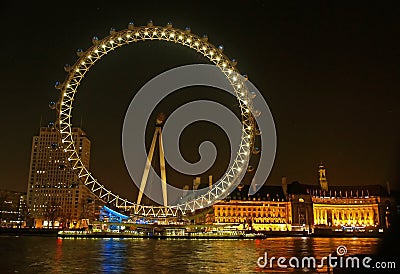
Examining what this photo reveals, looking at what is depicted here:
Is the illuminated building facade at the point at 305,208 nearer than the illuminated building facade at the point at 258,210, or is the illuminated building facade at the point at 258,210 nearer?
the illuminated building facade at the point at 258,210

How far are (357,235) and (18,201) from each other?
97700 mm

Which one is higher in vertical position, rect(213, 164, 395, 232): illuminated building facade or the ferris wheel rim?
the ferris wheel rim

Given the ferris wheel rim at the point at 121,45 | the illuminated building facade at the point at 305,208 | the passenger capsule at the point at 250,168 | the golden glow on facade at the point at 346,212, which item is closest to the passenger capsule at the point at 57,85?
the ferris wheel rim at the point at 121,45

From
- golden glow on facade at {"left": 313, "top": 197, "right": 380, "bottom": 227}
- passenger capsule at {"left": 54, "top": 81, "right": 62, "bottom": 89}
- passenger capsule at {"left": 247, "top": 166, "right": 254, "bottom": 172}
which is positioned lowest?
golden glow on facade at {"left": 313, "top": 197, "right": 380, "bottom": 227}

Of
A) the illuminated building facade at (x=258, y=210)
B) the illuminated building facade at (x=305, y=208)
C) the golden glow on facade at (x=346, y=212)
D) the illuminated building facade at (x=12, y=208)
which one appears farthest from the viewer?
the golden glow on facade at (x=346, y=212)

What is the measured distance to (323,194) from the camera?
384ft

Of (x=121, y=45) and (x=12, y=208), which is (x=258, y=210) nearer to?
(x=12, y=208)

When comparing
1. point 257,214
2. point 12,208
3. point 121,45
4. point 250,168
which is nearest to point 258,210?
point 257,214

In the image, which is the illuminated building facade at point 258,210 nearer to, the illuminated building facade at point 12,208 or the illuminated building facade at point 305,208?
the illuminated building facade at point 305,208

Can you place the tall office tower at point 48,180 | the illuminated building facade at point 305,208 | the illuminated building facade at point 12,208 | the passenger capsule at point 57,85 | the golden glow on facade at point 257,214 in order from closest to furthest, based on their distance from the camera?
the passenger capsule at point 57,85, the golden glow on facade at point 257,214, the illuminated building facade at point 305,208, the illuminated building facade at point 12,208, the tall office tower at point 48,180

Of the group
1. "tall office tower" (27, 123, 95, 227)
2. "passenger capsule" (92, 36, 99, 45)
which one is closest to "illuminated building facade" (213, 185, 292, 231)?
"tall office tower" (27, 123, 95, 227)

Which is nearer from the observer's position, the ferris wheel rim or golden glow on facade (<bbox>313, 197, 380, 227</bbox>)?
the ferris wheel rim

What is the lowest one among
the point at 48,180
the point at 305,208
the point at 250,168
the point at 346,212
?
the point at 346,212

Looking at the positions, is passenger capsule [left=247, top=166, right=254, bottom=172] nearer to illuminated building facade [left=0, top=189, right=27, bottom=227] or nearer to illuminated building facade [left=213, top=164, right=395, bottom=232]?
illuminated building facade [left=213, top=164, right=395, bottom=232]
